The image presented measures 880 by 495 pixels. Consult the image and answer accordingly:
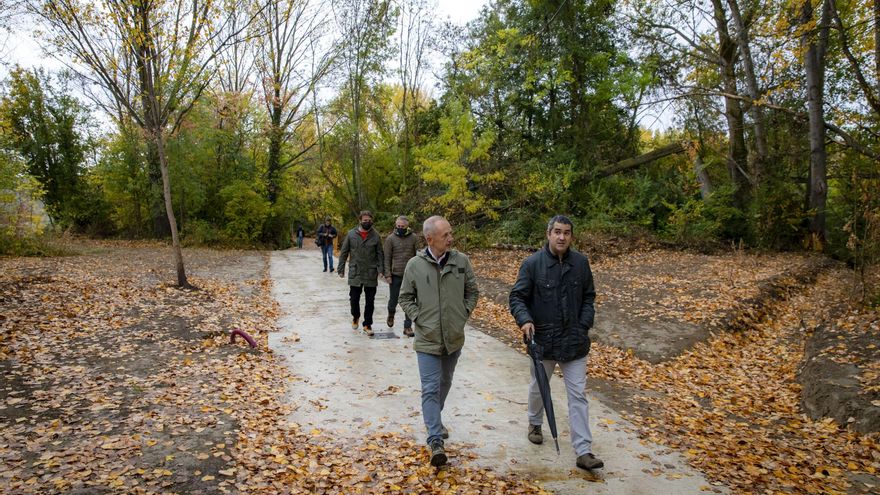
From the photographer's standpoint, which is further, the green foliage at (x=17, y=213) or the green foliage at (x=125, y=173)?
the green foliage at (x=125, y=173)

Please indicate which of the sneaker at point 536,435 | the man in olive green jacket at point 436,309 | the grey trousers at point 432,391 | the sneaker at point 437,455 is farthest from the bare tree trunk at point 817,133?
the sneaker at point 437,455

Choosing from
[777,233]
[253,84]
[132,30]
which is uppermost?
[253,84]

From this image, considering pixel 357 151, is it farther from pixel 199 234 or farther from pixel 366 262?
pixel 366 262

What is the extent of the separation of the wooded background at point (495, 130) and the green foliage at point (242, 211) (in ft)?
0.40

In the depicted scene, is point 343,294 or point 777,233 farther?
point 777,233

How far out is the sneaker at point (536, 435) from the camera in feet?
14.8

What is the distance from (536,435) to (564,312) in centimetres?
121

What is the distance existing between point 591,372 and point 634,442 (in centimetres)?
234

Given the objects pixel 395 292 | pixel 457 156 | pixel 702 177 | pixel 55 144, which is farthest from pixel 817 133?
pixel 55 144

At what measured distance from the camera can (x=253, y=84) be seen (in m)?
29.5

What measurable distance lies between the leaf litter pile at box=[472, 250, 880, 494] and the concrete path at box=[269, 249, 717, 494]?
28 centimetres

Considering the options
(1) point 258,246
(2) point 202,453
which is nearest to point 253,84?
(1) point 258,246

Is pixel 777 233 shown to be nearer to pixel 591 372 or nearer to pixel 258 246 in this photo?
pixel 591 372

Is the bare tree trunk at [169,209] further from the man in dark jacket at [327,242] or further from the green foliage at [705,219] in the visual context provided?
the green foliage at [705,219]
